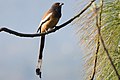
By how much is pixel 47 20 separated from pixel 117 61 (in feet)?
2.76

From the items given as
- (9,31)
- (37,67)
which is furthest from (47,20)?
(9,31)

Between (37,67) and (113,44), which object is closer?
(37,67)

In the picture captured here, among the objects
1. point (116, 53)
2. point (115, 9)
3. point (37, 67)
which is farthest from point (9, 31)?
point (115, 9)

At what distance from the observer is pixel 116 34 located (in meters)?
1.32

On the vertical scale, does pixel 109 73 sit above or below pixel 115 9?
below

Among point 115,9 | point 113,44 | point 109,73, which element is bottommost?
point 109,73

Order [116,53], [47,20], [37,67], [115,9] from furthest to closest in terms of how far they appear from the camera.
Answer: [47,20] < [115,9] < [116,53] < [37,67]

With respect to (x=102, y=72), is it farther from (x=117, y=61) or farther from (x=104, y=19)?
(x=104, y=19)

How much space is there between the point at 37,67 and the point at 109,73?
440 mm

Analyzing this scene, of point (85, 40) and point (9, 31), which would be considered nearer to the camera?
point (9, 31)

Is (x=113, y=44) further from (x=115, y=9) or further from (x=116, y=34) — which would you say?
(x=115, y=9)

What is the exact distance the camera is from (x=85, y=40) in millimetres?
1354

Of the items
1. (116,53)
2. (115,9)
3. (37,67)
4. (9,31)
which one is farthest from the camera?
(115,9)

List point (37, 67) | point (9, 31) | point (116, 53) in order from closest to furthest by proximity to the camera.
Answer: point (9, 31)
point (37, 67)
point (116, 53)
